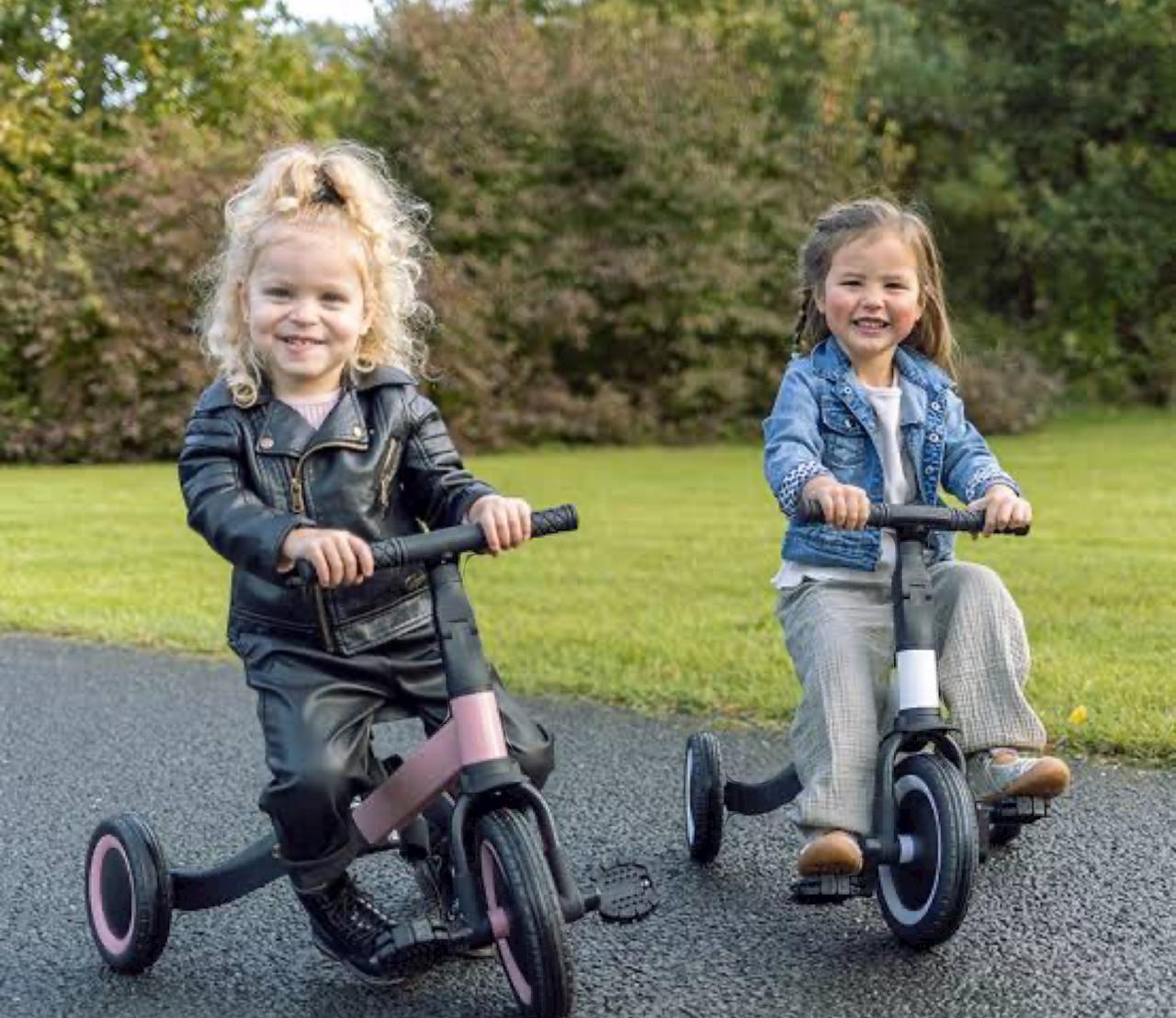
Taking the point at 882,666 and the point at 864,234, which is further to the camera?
the point at 864,234

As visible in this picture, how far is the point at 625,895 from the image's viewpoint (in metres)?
2.82

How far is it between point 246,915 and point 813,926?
127 centimetres

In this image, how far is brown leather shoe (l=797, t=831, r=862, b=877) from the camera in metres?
3.13

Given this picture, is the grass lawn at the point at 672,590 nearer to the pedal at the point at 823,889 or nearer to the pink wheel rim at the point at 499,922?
the pedal at the point at 823,889

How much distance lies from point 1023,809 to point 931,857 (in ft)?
1.51

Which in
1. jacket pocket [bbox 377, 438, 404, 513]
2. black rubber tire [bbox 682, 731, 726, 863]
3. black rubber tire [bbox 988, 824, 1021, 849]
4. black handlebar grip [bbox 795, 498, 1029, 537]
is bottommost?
black rubber tire [bbox 988, 824, 1021, 849]

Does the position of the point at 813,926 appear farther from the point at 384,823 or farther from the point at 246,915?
the point at 246,915

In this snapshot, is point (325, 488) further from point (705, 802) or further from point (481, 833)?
point (705, 802)

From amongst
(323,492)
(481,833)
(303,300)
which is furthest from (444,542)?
(303,300)

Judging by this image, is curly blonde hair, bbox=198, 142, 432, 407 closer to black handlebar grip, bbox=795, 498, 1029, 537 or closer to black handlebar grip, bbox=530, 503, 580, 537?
black handlebar grip, bbox=530, 503, 580, 537

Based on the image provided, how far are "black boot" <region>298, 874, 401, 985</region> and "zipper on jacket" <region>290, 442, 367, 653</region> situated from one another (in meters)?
0.48

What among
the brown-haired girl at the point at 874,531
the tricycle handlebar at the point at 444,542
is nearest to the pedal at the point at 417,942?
the tricycle handlebar at the point at 444,542

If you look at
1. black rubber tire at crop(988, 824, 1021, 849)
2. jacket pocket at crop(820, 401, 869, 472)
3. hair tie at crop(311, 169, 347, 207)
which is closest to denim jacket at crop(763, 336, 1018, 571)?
jacket pocket at crop(820, 401, 869, 472)

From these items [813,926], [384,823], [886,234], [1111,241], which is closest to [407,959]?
[384,823]
